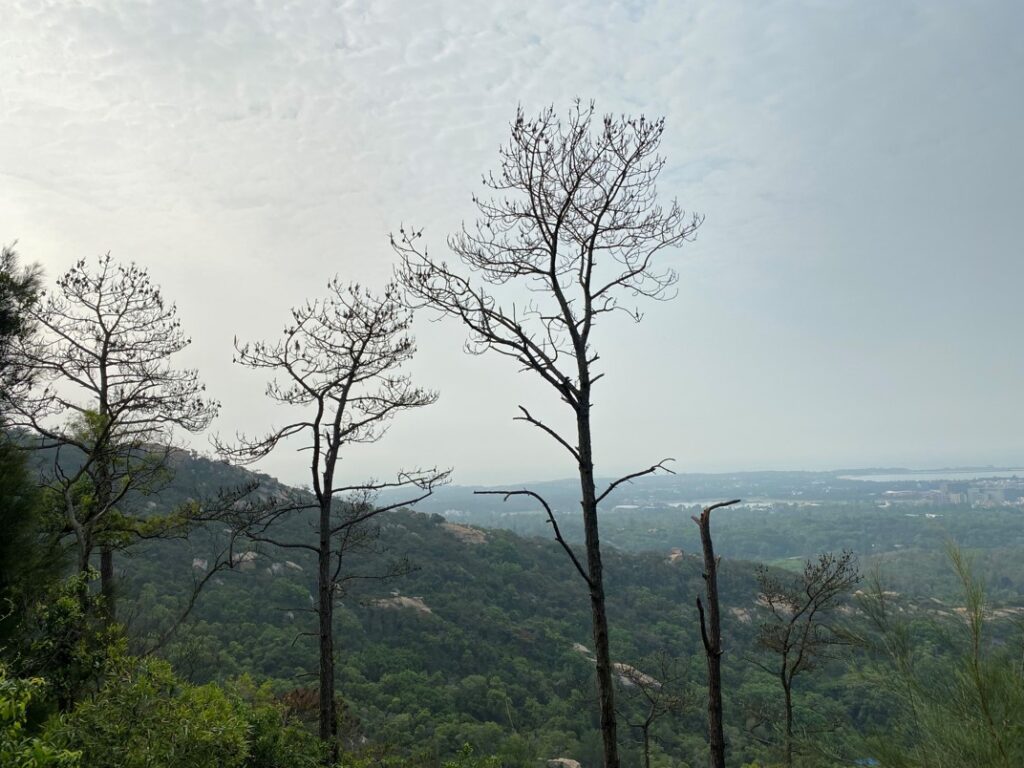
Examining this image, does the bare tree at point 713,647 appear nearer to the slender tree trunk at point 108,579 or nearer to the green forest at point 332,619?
the green forest at point 332,619

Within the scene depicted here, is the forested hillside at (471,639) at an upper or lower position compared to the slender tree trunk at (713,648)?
lower

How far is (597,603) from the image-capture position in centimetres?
445

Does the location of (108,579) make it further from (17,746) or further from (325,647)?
(17,746)

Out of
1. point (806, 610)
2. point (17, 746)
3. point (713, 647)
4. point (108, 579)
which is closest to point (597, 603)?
point (713, 647)

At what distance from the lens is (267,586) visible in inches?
1203

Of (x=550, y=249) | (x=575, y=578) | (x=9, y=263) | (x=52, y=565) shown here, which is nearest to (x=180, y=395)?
(x=9, y=263)

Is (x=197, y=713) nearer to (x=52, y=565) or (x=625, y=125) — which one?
(x=52, y=565)

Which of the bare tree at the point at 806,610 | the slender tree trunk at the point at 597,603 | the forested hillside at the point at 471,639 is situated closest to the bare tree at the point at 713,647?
the slender tree trunk at the point at 597,603

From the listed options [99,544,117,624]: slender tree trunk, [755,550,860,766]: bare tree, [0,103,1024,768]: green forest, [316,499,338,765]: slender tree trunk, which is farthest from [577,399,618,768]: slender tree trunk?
[755,550,860,766]: bare tree

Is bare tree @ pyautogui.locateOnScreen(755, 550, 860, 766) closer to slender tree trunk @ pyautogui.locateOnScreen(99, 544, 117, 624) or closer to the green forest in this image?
the green forest

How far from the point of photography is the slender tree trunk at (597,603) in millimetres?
4309

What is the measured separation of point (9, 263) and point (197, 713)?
17.5 feet

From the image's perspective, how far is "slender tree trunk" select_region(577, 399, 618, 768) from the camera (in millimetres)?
4309

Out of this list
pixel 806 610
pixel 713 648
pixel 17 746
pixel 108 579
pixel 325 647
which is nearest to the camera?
pixel 17 746
